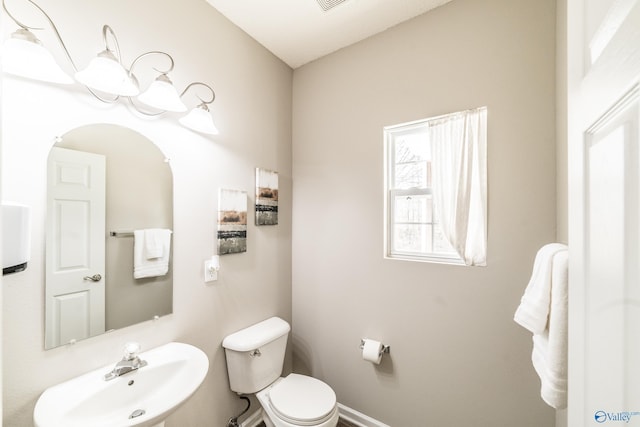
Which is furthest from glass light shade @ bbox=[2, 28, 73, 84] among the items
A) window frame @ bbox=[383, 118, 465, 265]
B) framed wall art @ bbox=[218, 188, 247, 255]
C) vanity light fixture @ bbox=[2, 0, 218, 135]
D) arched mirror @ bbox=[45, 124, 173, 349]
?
window frame @ bbox=[383, 118, 465, 265]

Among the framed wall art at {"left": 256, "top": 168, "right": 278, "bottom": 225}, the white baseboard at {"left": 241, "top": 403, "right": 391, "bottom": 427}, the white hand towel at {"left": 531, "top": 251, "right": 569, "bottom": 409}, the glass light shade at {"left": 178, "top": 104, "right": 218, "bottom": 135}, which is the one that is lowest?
the white baseboard at {"left": 241, "top": 403, "right": 391, "bottom": 427}

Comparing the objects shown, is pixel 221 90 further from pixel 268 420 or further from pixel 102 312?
pixel 268 420

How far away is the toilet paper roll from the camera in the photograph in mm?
1680

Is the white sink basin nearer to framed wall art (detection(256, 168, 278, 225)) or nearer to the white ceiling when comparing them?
framed wall art (detection(256, 168, 278, 225))

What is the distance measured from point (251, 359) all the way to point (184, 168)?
123 centimetres

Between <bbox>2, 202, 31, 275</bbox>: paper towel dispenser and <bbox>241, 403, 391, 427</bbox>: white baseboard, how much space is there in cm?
170

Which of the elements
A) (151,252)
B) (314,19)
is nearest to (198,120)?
(151,252)

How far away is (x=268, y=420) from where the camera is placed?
158cm

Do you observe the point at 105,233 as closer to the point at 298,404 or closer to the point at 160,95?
the point at 160,95

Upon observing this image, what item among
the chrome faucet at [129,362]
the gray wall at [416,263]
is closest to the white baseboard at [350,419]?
the gray wall at [416,263]

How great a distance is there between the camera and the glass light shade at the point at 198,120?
4.58ft

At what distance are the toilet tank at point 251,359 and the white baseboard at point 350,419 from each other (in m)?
0.37

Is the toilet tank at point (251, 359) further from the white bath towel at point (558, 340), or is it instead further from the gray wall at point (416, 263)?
the white bath towel at point (558, 340)

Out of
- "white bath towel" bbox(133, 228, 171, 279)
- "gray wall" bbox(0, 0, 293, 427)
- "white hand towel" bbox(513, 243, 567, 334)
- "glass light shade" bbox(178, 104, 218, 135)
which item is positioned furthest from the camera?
"glass light shade" bbox(178, 104, 218, 135)
